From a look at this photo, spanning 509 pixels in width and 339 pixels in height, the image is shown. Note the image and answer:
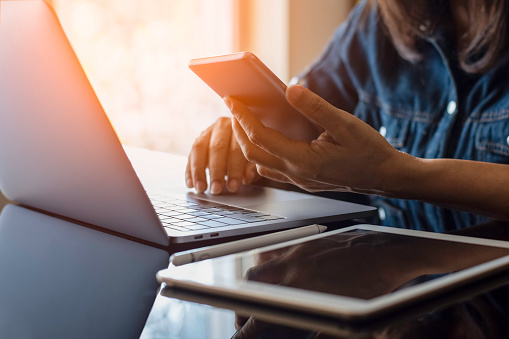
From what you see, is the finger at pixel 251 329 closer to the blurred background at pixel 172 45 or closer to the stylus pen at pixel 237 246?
the stylus pen at pixel 237 246

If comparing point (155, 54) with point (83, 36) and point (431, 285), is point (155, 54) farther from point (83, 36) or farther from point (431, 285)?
point (431, 285)

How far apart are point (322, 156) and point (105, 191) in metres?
0.21

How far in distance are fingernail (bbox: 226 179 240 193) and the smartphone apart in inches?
7.8

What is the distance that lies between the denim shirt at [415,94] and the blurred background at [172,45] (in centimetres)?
110

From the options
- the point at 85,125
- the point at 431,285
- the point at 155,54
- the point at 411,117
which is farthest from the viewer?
the point at 155,54

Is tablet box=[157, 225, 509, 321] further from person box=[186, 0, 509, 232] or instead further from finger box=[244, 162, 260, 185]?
finger box=[244, 162, 260, 185]

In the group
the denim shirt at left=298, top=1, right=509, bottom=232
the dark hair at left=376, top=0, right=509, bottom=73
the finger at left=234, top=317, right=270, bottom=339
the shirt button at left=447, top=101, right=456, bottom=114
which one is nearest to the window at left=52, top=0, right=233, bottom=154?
the denim shirt at left=298, top=1, right=509, bottom=232

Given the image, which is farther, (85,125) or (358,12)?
(358,12)

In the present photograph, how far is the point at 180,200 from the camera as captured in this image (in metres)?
0.69

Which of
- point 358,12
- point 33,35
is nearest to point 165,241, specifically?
point 33,35

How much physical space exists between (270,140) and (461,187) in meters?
0.24

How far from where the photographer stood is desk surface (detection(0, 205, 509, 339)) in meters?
0.30

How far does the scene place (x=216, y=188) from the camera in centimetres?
74

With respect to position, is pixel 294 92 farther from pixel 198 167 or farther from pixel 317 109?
Answer: pixel 198 167
